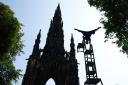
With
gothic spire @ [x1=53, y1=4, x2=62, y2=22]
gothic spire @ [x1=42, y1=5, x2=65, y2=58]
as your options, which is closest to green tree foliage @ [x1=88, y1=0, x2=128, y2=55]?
gothic spire @ [x1=42, y1=5, x2=65, y2=58]

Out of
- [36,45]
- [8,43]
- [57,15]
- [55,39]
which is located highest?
[57,15]

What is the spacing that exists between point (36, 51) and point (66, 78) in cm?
845

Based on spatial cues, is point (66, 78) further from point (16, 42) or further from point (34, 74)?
point (16, 42)

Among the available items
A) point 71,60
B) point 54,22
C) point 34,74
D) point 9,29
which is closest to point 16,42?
point 9,29

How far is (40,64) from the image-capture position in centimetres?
4091

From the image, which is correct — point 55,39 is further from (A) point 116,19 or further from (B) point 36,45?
(A) point 116,19

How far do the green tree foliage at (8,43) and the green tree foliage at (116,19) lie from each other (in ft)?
28.5

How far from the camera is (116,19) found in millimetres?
18031

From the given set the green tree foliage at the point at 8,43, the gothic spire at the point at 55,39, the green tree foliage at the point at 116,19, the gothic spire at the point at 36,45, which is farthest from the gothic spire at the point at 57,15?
the green tree foliage at the point at 116,19

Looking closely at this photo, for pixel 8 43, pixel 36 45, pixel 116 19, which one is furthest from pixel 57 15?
pixel 116 19

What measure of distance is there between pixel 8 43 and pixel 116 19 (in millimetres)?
10936

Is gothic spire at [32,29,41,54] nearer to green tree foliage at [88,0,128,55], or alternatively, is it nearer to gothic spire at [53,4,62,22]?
gothic spire at [53,4,62,22]

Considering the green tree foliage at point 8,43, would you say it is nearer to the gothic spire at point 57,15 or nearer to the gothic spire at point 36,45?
the gothic spire at point 36,45

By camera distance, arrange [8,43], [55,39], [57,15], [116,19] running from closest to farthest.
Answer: [116,19] → [8,43] → [55,39] → [57,15]
